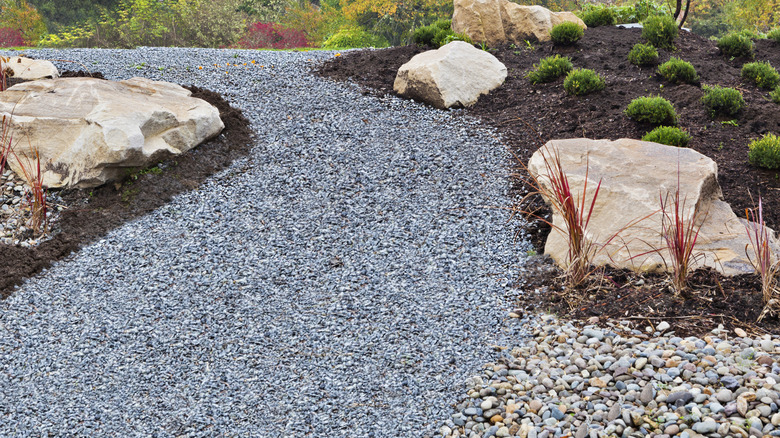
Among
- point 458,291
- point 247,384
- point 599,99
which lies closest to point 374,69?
point 599,99

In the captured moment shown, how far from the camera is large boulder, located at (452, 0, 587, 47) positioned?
8.76 meters

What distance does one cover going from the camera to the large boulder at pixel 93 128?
531 cm

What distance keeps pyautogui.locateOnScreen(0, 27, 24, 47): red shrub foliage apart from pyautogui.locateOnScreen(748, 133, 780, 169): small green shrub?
1686 centimetres

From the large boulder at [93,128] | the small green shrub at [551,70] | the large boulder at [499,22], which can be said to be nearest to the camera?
the large boulder at [93,128]

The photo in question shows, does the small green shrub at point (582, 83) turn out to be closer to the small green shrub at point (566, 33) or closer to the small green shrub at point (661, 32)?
the small green shrub at point (566, 33)

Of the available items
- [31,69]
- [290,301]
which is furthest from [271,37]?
[290,301]

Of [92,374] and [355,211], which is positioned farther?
[355,211]

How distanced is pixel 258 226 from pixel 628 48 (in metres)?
5.99

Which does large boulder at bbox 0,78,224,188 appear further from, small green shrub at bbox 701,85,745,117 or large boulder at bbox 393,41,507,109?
small green shrub at bbox 701,85,745,117

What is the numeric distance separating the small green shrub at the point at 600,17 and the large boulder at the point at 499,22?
96cm

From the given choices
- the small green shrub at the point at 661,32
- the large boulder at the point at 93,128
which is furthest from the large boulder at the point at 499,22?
the large boulder at the point at 93,128

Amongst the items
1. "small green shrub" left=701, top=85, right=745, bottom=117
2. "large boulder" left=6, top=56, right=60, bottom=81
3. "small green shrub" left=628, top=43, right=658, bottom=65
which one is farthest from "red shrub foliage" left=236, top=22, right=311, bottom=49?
"small green shrub" left=701, top=85, right=745, bottom=117

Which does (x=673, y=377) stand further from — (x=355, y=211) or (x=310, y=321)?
(x=355, y=211)

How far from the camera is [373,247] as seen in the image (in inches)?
184
